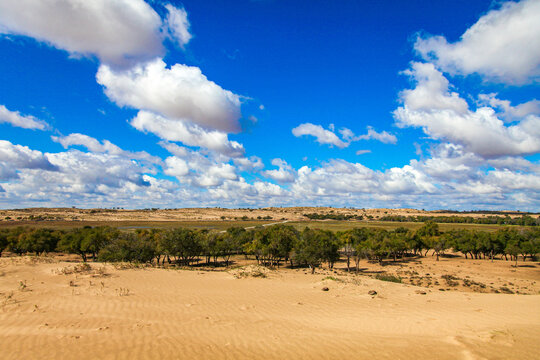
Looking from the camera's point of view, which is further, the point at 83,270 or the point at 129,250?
the point at 129,250

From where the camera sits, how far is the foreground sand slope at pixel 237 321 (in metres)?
8.38

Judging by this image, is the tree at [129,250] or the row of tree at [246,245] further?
the row of tree at [246,245]

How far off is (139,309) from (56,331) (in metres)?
3.81

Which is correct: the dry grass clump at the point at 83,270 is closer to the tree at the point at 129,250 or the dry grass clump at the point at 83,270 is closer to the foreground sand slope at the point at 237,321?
the foreground sand slope at the point at 237,321

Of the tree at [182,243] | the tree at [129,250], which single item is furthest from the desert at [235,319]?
the tree at [182,243]

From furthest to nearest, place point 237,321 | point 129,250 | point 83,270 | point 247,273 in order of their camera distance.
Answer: point 129,250, point 247,273, point 83,270, point 237,321

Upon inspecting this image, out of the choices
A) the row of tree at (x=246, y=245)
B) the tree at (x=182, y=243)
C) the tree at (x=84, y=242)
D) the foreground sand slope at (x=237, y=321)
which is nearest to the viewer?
the foreground sand slope at (x=237, y=321)

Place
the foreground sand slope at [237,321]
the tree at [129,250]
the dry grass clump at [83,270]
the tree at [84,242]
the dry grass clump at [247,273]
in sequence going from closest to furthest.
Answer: the foreground sand slope at [237,321] < the dry grass clump at [83,270] < the dry grass clump at [247,273] < the tree at [129,250] < the tree at [84,242]

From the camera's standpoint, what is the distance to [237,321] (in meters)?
11.8

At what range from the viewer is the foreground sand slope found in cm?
838

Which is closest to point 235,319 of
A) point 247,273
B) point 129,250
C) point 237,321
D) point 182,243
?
point 237,321

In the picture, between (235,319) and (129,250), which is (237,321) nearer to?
(235,319)

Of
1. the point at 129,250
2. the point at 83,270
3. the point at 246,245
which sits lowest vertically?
the point at 246,245

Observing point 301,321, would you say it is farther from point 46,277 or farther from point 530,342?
point 46,277
